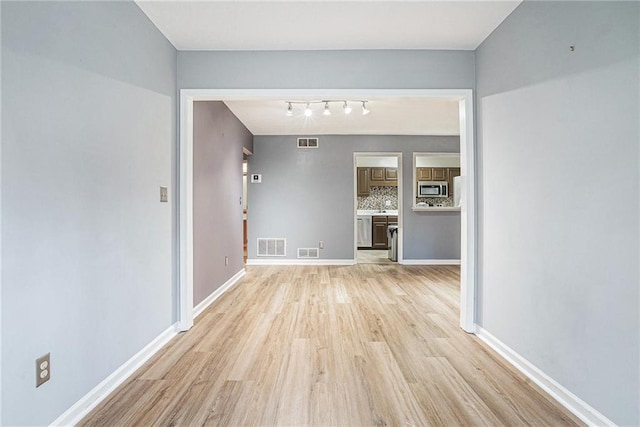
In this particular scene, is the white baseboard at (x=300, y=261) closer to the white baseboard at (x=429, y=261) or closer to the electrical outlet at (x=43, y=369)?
the white baseboard at (x=429, y=261)

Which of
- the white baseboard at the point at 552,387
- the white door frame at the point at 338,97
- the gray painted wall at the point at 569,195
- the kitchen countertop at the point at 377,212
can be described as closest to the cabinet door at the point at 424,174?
the kitchen countertop at the point at 377,212

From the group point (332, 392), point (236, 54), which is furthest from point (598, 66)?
point (236, 54)

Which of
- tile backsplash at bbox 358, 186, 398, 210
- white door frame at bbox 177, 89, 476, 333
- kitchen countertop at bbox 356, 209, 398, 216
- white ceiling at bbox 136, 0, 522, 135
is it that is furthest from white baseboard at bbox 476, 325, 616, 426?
tile backsplash at bbox 358, 186, 398, 210

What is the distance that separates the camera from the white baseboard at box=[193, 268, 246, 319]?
2.92m

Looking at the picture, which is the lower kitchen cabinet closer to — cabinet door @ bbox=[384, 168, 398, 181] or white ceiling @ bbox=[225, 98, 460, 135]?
cabinet door @ bbox=[384, 168, 398, 181]

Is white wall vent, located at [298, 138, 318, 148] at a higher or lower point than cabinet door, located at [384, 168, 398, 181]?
higher

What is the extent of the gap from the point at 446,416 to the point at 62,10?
273 cm

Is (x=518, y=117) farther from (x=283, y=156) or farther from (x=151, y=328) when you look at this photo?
(x=283, y=156)

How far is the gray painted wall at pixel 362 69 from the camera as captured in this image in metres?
2.56

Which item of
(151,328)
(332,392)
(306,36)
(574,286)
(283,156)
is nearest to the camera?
(574,286)

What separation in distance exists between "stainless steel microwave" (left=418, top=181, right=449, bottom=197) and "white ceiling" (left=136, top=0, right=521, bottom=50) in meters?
5.11

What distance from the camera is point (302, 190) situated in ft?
18.1

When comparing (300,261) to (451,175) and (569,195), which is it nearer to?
(569,195)

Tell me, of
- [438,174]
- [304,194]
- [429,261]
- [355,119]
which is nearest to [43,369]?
[355,119]
